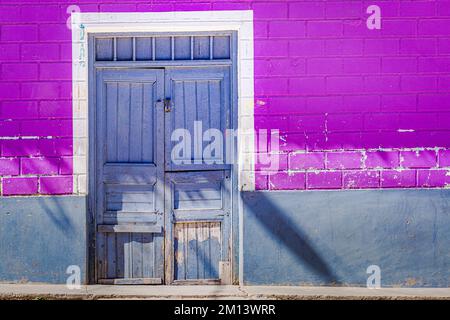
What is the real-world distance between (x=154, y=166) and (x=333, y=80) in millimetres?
1908

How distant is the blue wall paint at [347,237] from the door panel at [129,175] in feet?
3.05

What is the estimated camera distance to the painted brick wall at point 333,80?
535 cm

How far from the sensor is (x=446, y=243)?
535 centimetres

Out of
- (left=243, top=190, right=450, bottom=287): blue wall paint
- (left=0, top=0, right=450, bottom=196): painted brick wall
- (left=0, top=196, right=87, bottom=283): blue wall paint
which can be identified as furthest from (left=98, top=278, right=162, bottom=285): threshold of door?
(left=0, top=0, right=450, bottom=196): painted brick wall

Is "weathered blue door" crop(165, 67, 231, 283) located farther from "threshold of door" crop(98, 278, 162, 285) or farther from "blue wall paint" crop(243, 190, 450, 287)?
"blue wall paint" crop(243, 190, 450, 287)

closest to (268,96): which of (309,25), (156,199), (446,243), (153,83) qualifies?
(309,25)

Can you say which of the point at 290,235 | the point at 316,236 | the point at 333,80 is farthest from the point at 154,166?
the point at 333,80

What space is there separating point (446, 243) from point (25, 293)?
3953 millimetres

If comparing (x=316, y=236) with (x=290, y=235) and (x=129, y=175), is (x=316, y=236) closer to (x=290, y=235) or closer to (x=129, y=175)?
(x=290, y=235)

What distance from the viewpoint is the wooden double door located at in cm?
545

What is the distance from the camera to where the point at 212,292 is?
17.1ft

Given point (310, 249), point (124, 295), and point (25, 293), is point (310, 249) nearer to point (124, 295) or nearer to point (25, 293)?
point (124, 295)

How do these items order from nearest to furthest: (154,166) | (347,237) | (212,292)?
1. (212,292)
2. (347,237)
3. (154,166)

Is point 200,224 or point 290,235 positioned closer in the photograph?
point 290,235
